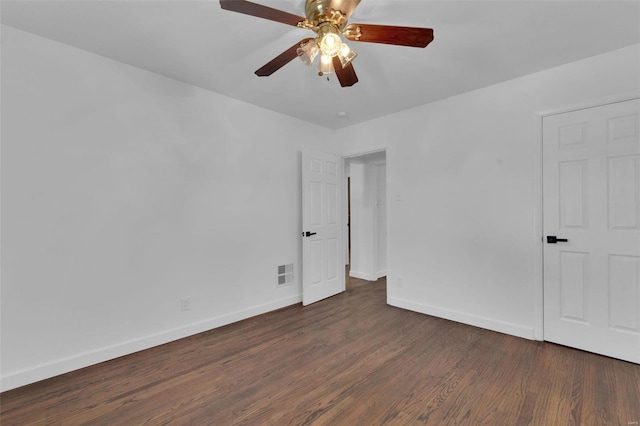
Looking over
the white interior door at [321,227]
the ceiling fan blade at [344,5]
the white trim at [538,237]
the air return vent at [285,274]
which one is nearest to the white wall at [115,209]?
the air return vent at [285,274]

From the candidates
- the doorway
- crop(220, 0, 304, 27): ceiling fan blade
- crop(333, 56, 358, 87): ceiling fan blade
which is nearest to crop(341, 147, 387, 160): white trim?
the doorway

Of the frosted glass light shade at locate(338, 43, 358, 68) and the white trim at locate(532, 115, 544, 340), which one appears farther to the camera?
the white trim at locate(532, 115, 544, 340)

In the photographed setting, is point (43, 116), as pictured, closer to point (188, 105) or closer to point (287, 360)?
point (188, 105)

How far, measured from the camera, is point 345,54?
5.65 ft

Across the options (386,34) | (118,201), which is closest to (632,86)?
(386,34)

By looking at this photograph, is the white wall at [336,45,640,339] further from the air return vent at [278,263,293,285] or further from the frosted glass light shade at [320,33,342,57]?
the frosted glass light shade at [320,33,342,57]

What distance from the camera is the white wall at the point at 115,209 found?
7.02 ft

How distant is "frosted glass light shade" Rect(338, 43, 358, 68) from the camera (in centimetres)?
171

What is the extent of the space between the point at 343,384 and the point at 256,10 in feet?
7.89

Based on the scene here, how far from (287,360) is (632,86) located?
3605 mm

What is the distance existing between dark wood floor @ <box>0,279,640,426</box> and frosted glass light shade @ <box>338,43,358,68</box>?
7.11ft

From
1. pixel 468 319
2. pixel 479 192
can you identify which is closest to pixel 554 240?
pixel 479 192

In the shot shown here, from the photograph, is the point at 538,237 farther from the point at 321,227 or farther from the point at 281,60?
the point at 281,60

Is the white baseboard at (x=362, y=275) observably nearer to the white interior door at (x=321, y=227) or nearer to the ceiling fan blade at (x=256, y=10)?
the white interior door at (x=321, y=227)
